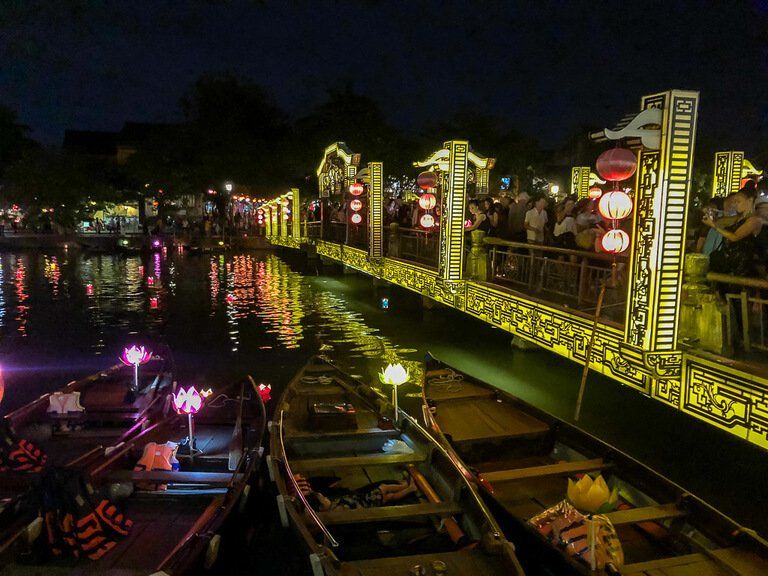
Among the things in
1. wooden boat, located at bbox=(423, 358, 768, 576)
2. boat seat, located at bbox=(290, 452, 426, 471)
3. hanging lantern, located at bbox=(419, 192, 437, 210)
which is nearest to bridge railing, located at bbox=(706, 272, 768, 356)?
wooden boat, located at bbox=(423, 358, 768, 576)

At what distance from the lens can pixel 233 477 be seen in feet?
20.9

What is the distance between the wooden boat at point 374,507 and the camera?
475 centimetres

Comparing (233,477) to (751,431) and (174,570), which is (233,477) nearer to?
(174,570)

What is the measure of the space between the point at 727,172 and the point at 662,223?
893 centimetres

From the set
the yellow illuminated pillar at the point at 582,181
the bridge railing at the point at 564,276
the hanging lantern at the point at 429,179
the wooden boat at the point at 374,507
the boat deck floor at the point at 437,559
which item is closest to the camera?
the boat deck floor at the point at 437,559

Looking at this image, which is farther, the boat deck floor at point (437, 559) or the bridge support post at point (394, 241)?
the bridge support post at point (394, 241)

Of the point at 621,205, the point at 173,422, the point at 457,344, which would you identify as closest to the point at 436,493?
the point at 173,422

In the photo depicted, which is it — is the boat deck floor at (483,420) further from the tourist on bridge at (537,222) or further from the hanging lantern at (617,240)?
the tourist on bridge at (537,222)

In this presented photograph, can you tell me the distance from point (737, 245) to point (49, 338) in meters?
16.1

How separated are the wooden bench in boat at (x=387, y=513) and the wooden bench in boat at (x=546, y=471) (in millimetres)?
861

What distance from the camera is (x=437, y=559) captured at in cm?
480

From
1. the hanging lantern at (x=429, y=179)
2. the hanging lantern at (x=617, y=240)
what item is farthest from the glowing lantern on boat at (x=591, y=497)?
the hanging lantern at (x=429, y=179)

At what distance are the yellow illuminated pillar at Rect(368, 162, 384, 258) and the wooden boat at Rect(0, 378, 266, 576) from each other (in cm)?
1137

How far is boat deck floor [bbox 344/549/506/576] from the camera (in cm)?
463
